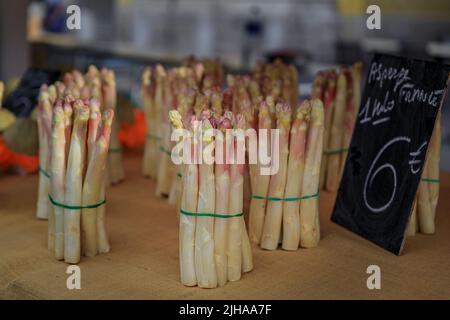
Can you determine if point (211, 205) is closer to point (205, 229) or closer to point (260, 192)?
point (205, 229)

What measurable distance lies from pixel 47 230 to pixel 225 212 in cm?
100

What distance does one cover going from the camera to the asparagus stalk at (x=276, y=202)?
9.49 feet

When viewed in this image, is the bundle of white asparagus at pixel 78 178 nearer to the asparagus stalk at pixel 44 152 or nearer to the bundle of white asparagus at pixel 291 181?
the asparagus stalk at pixel 44 152

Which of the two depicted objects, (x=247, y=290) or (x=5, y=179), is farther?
(x=5, y=179)

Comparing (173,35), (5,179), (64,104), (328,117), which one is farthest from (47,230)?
(173,35)

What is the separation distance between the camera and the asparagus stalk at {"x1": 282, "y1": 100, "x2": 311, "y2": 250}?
2881 millimetres

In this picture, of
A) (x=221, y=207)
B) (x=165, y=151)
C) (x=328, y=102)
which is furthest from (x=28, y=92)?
(x=221, y=207)

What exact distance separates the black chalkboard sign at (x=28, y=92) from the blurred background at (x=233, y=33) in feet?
11.8

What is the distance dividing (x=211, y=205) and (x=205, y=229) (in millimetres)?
93

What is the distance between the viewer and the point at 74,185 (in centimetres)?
275

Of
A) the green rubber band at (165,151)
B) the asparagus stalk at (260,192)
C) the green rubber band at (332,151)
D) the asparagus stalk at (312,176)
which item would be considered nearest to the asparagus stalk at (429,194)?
the asparagus stalk at (312,176)

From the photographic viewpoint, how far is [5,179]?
389 cm

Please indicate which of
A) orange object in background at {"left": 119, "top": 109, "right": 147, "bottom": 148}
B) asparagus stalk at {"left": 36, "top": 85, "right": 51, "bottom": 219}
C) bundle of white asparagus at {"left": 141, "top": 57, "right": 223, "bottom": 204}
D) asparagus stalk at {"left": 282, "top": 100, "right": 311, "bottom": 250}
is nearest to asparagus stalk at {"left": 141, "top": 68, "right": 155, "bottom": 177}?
bundle of white asparagus at {"left": 141, "top": 57, "right": 223, "bottom": 204}

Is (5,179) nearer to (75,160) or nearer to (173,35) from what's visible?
(75,160)
